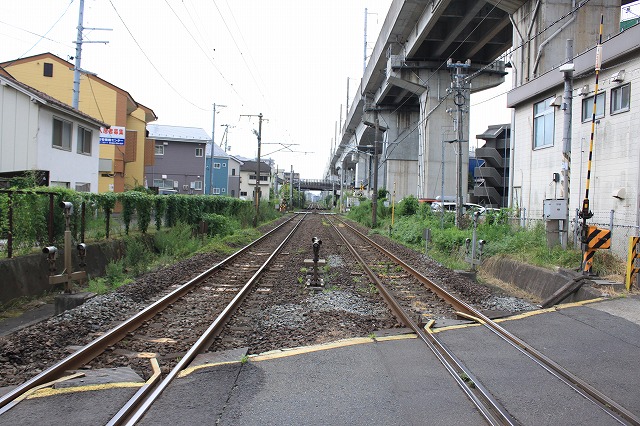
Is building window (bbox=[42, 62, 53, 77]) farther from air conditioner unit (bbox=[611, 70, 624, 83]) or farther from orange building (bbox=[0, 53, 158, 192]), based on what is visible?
air conditioner unit (bbox=[611, 70, 624, 83])

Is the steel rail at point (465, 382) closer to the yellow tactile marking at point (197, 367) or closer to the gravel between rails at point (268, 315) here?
the gravel between rails at point (268, 315)

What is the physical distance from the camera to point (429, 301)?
935 cm

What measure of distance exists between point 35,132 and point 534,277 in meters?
17.6

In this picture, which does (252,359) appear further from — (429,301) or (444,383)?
(429,301)

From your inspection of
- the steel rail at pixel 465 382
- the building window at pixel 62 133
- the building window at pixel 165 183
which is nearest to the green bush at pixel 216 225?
the building window at pixel 62 133

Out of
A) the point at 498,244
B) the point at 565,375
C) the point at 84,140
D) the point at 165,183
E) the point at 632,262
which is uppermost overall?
→ the point at 84,140

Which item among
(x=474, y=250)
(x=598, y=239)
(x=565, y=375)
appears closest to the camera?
(x=565, y=375)

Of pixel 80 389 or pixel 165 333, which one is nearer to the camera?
pixel 80 389

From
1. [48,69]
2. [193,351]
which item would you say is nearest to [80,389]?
[193,351]

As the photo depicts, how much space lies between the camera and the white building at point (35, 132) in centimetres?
1870

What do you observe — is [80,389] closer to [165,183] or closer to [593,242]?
[593,242]

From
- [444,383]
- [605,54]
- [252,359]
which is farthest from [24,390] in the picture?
[605,54]

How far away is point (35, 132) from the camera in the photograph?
18906 millimetres

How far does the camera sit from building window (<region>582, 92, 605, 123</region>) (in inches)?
540
